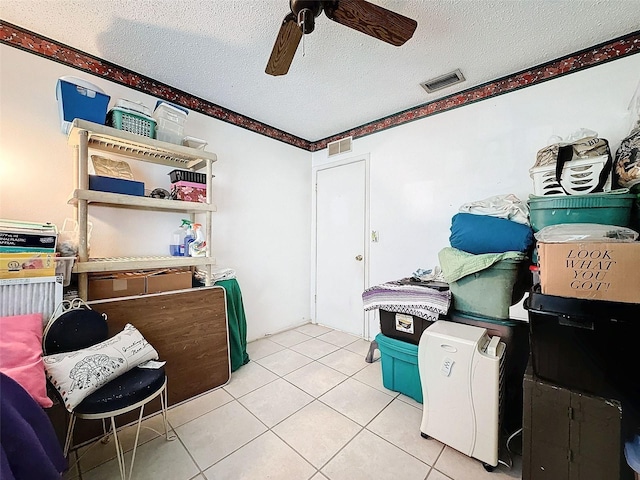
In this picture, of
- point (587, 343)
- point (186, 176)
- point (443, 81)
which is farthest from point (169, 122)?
point (587, 343)

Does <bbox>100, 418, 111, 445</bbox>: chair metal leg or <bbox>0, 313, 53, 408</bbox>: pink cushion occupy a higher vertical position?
<bbox>0, 313, 53, 408</bbox>: pink cushion

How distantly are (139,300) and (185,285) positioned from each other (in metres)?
0.35

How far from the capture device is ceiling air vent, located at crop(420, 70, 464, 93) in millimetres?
2137

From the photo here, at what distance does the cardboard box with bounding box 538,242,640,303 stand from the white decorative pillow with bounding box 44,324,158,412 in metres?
2.13

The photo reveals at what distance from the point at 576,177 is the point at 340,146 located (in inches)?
93.7

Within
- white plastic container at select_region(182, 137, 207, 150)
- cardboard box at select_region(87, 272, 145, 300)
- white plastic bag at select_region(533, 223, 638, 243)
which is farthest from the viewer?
white plastic container at select_region(182, 137, 207, 150)

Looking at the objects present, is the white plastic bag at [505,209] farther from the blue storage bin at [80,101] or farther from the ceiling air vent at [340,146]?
the blue storage bin at [80,101]

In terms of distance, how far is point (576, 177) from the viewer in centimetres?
147

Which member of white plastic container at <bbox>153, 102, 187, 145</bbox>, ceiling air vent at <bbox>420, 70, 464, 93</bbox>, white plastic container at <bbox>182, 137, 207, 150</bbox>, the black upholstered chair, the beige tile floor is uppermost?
ceiling air vent at <bbox>420, 70, 464, 93</bbox>

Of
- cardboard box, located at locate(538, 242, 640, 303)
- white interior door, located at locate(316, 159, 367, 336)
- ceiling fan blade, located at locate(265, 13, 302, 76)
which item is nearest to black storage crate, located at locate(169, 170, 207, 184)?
ceiling fan blade, located at locate(265, 13, 302, 76)

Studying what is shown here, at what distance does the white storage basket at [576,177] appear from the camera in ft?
4.63

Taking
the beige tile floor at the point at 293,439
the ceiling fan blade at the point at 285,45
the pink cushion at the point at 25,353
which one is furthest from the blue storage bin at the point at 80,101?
the beige tile floor at the point at 293,439

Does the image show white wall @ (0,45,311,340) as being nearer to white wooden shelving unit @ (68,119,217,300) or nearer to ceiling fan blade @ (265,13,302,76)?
white wooden shelving unit @ (68,119,217,300)

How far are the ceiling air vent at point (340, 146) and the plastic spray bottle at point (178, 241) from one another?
2.04 meters
